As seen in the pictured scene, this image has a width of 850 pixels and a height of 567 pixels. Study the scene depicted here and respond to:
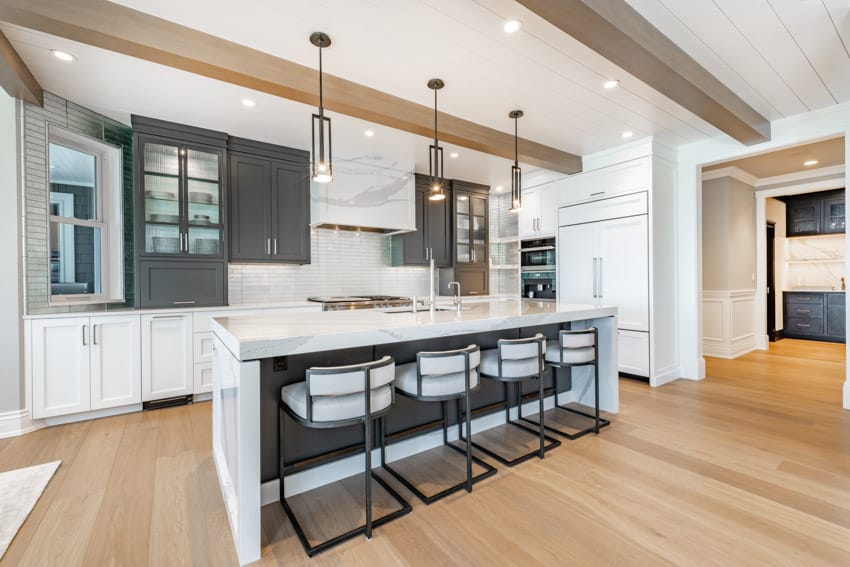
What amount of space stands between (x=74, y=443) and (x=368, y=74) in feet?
11.2

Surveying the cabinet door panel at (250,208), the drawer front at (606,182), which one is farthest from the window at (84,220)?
the drawer front at (606,182)

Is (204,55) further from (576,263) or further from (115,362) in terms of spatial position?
(576,263)

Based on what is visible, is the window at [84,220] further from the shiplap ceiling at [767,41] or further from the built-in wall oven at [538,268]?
the built-in wall oven at [538,268]

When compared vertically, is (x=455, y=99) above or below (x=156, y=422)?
above

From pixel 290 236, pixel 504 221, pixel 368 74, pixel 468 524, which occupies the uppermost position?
pixel 368 74

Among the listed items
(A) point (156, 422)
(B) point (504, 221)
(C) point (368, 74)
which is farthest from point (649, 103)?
(A) point (156, 422)

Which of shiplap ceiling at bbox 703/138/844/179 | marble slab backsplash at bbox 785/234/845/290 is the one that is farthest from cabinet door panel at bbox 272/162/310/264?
marble slab backsplash at bbox 785/234/845/290

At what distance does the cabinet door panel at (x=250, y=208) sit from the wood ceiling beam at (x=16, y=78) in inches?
57.4

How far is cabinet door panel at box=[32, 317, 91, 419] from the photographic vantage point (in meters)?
3.02

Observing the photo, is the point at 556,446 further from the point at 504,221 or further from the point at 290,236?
the point at 504,221

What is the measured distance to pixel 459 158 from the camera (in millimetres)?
4812

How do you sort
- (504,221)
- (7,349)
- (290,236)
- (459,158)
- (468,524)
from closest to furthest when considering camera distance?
1. (468,524)
2. (7,349)
3. (290,236)
4. (459,158)
5. (504,221)

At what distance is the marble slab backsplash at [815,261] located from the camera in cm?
693

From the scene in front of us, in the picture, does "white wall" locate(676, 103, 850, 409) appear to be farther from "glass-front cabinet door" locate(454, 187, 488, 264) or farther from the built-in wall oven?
"glass-front cabinet door" locate(454, 187, 488, 264)
